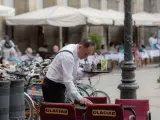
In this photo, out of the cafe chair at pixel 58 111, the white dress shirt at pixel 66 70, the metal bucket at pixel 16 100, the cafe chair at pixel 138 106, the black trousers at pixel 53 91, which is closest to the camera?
the cafe chair at pixel 58 111

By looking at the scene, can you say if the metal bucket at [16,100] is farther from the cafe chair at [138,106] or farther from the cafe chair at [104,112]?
the cafe chair at [104,112]

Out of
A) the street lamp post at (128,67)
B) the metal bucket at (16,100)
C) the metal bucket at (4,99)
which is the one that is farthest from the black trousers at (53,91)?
the street lamp post at (128,67)

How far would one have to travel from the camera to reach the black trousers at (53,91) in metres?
6.63

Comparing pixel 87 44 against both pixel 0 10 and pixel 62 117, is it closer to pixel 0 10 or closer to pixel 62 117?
pixel 62 117

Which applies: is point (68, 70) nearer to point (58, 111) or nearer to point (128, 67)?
point (58, 111)

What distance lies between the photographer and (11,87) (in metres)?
8.01

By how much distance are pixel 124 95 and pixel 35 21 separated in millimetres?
10486

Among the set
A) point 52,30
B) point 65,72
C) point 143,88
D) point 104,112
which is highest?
point 52,30

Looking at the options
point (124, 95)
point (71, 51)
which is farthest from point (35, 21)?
point (71, 51)

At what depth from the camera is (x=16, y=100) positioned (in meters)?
8.05

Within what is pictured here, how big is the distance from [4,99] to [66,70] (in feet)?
5.60

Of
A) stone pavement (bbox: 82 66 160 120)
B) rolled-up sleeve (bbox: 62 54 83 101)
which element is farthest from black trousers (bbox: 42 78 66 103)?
stone pavement (bbox: 82 66 160 120)

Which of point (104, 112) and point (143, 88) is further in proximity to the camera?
point (143, 88)

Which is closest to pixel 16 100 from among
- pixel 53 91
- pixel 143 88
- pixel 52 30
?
pixel 53 91
